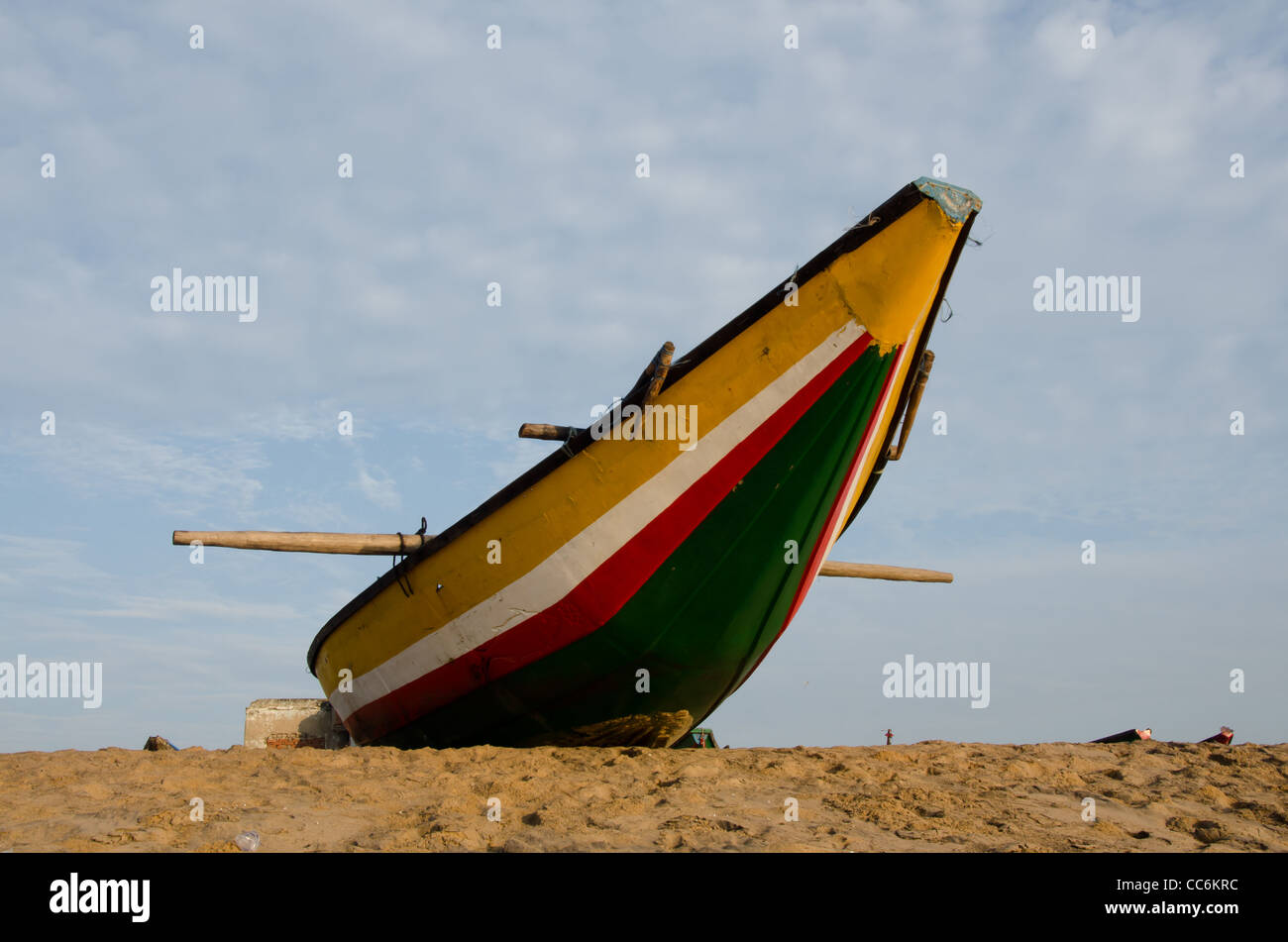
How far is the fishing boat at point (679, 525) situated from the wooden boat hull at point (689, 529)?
0.04 feet

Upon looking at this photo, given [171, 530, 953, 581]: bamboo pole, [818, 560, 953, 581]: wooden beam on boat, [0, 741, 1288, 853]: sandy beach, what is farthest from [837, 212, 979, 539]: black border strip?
[171, 530, 953, 581]: bamboo pole

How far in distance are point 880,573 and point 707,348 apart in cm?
501

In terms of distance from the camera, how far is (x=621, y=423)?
6219 millimetres

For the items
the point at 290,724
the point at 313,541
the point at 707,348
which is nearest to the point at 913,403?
the point at 707,348

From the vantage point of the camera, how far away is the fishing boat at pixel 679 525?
578cm

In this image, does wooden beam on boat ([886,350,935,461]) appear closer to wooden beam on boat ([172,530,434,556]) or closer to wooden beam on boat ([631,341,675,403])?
wooden beam on boat ([631,341,675,403])

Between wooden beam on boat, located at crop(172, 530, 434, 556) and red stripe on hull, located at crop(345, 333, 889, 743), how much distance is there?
98 cm

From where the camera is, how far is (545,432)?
6.55 meters

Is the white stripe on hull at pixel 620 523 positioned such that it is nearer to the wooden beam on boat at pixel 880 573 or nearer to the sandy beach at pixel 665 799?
the sandy beach at pixel 665 799

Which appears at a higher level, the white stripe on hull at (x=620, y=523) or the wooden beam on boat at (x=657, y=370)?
the wooden beam on boat at (x=657, y=370)

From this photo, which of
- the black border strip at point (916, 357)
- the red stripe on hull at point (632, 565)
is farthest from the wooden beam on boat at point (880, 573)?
the red stripe on hull at point (632, 565)
